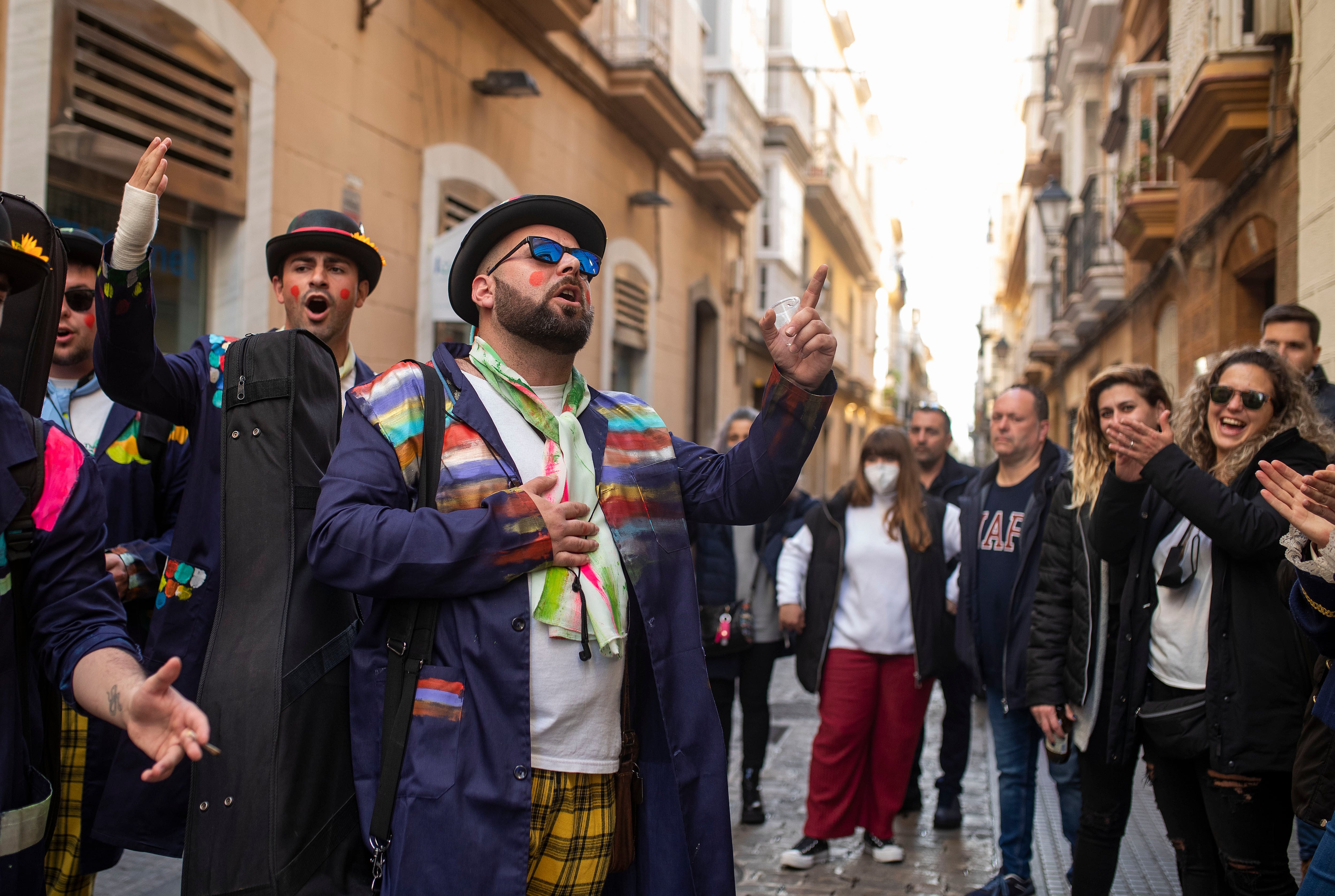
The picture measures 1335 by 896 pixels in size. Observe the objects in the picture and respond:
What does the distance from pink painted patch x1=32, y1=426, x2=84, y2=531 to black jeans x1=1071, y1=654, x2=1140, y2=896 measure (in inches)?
124

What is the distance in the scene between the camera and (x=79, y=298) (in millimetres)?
3670

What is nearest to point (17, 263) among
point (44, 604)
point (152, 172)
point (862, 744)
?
point (44, 604)

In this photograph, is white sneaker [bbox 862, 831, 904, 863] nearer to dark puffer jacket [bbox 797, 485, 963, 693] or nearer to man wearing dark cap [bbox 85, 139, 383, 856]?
dark puffer jacket [bbox 797, 485, 963, 693]

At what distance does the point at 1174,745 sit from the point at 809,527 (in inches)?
93.3

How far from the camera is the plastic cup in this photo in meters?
2.51

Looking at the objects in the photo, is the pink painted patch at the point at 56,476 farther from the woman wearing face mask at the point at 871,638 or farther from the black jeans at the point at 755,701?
the black jeans at the point at 755,701

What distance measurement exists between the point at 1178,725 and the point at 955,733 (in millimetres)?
2492

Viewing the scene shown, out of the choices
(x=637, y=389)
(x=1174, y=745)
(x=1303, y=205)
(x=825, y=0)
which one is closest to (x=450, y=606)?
(x=1174, y=745)

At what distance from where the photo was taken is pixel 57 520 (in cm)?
214

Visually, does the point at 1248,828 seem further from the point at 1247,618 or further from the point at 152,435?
the point at 152,435

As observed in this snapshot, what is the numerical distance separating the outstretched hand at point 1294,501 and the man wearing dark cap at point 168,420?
237 centimetres

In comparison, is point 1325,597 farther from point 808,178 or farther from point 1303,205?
point 808,178

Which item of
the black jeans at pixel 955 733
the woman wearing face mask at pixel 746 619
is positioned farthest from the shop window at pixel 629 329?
the black jeans at pixel 955 733

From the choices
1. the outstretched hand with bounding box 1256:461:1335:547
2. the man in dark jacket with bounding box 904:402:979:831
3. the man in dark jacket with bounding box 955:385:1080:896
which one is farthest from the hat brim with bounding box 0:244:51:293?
the man in dark jacket with bounding box 904:402:979:831
